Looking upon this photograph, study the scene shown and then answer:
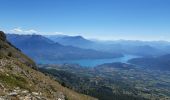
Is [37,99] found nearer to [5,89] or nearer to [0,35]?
[5,89]

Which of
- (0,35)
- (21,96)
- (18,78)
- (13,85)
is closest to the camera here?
(21,96)

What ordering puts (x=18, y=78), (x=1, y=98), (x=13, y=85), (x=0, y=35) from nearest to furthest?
(x=1, y=98)
(x=13, y=85)
(x=18, y=78)
(x=0, y=35)

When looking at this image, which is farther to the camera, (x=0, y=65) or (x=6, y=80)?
(x=0, y=65)

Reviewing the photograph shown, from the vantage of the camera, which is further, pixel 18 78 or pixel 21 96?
pixel 18 78

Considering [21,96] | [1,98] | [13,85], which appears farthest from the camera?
[13,85]

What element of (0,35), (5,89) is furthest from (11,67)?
(0,35)

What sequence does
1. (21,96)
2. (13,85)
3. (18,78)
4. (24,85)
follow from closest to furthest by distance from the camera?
(21,96) → (13,85) → (24,85) → (18,78)

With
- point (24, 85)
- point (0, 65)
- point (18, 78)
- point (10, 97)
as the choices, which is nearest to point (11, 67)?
point (0, 65)

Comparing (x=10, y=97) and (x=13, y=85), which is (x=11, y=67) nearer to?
(x=13, y=85)

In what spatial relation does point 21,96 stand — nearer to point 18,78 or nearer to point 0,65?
point 18,78
